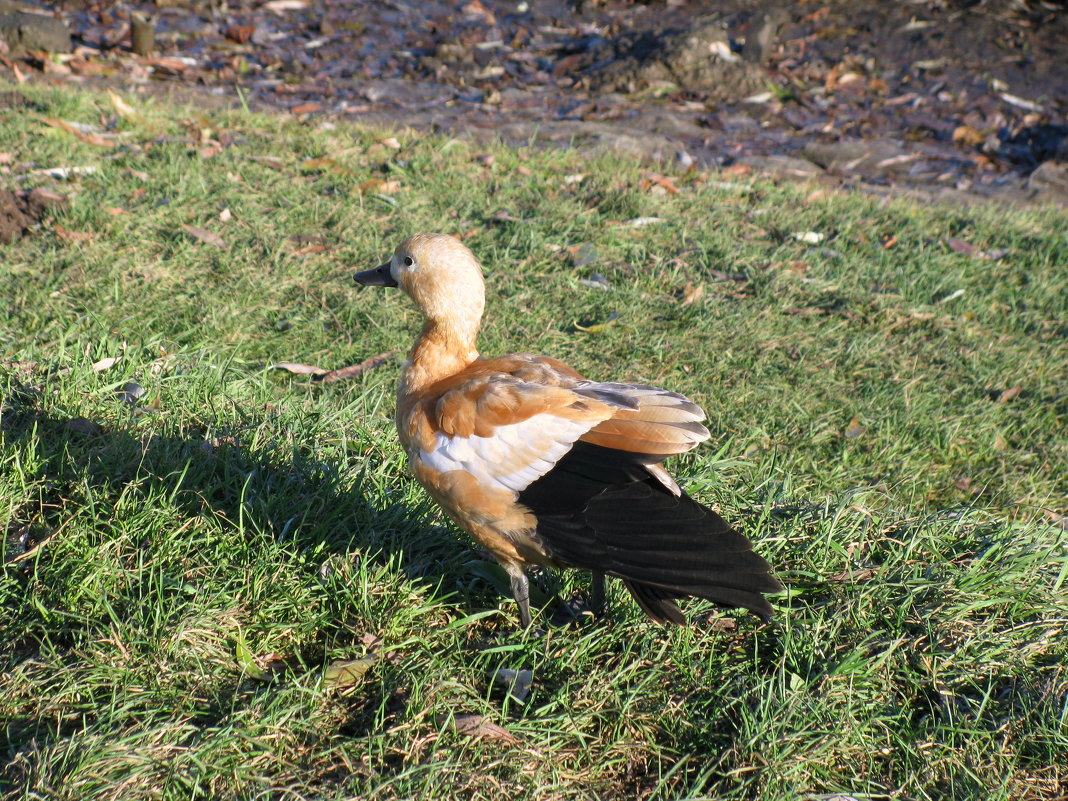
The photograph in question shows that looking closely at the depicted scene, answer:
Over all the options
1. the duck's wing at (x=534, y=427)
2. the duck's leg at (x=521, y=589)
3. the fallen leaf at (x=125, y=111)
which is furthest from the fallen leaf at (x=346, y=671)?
the fallen leaf at (x=125, y=111)

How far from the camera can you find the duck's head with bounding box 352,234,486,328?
9.78ft

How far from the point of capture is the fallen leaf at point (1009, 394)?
4924mm

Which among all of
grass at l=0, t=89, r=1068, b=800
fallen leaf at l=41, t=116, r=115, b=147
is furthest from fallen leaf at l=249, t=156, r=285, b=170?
fallen leaf at l=41, t=116, r=115, b=147

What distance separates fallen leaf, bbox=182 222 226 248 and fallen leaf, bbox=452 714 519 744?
3776mm

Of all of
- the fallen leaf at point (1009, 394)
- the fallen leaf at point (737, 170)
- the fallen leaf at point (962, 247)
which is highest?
the fallen leaf at point (737, 170)

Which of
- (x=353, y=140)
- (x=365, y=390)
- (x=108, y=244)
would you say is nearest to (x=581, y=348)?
(x=365, y=390)

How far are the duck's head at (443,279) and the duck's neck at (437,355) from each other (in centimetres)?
3

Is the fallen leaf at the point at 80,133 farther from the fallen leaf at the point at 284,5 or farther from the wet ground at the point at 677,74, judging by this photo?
the fallen leaf at the point at 284,5

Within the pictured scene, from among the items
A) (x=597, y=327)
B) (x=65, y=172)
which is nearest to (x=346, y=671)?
(x=597, y=327)

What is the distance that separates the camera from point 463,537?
339cm

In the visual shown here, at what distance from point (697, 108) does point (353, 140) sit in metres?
4.36

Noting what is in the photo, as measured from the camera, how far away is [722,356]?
504cm

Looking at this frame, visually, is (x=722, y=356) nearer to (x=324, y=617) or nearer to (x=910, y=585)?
(x=910, y=585)

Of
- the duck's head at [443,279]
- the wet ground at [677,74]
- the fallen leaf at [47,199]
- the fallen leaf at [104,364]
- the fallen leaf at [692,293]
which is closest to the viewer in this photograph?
the duck's head at [443,279]
